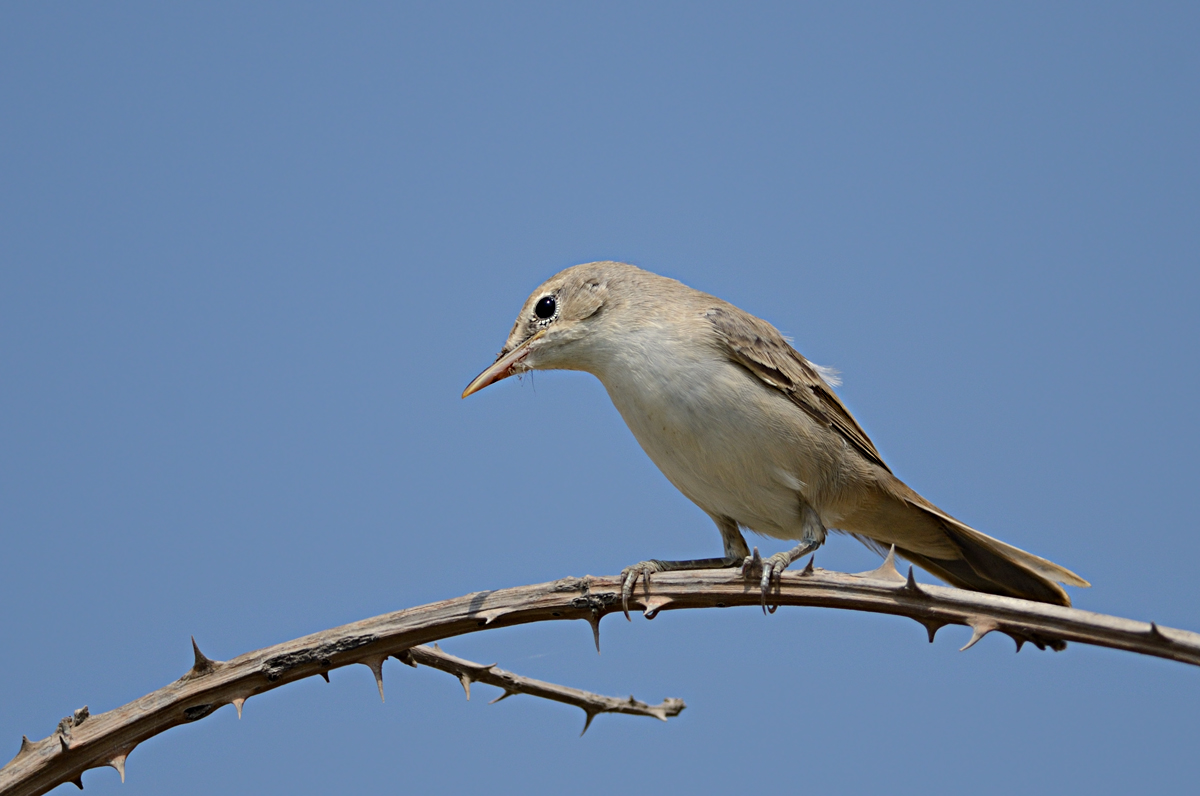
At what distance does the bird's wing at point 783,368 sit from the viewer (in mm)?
4738

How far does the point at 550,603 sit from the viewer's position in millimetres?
3783

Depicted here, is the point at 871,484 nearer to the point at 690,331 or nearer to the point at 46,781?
the point at 690,331

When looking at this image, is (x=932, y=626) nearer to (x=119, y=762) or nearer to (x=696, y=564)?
(x=696, y=564)

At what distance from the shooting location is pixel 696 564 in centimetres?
470

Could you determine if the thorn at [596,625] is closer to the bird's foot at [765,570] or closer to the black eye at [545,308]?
the bird's foot at [765,570]

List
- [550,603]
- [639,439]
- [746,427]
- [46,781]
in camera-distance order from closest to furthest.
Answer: [46,781]
[550,603]
[746,427]
[639,439]


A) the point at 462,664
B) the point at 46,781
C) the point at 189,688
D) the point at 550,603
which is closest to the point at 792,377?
the point at 550,603

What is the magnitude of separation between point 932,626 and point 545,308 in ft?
8.10

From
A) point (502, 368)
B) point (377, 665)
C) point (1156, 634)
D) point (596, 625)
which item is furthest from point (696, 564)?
point (1156, 634)

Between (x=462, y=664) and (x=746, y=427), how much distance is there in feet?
5.31

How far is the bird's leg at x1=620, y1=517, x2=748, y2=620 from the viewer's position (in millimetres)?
3962

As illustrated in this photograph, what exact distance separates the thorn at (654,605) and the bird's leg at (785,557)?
32 centimetres

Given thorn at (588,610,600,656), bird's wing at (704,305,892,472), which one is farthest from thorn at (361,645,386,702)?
bird's wing at (704,305,892,472)

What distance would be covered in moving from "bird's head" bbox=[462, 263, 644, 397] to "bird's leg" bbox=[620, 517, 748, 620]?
1060 millimetres
